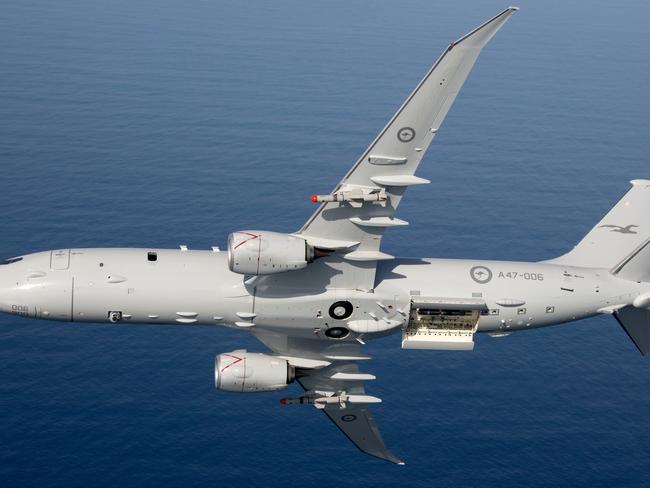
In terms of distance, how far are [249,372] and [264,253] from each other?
333 inches

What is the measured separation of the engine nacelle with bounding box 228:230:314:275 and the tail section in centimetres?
1907

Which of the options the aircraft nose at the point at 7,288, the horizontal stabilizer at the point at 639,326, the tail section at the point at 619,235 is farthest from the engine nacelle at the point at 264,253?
the horizontal stabilizer at the point at 639,326

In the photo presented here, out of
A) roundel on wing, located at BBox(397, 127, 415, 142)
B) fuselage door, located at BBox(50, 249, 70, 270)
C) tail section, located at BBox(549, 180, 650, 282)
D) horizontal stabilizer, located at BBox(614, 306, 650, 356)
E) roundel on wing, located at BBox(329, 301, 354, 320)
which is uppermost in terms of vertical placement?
roundel on wing, located at BBox(397, 127, 415, 142)

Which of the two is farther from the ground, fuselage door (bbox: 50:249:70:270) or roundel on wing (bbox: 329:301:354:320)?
fuselage door (bbox: 50:249:70:270)

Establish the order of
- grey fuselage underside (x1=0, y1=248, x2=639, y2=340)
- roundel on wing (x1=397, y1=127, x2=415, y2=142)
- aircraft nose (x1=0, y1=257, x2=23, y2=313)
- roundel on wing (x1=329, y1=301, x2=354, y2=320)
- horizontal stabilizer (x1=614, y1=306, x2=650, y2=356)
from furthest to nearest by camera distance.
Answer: horizontal stabilizer (x1=614, y1=306, x2=650, y2=356) → roundel on wing (x1=329, y1=301, x2=354, y2=320) → grey fuselage underside (x1=0, y1=248, x2=639, y2=340) → aircraft nose (x1=0, y1=257, x2=23, y2=313) → roundel on wing (x1=397, y1=127, x2=415, y2=142)

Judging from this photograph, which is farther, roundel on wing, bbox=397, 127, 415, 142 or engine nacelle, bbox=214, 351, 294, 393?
engine nacelle, bbox=214, 351, 294, 393

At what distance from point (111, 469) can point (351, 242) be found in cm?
5975

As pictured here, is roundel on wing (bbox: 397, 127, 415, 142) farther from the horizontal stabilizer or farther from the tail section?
the horizontal stabilizer

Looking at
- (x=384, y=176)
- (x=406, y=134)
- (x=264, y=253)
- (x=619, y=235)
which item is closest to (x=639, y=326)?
(x=619, y=235)

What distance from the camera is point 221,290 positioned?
53938 mm

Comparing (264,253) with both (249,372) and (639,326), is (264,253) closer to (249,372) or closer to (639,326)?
(249,372)

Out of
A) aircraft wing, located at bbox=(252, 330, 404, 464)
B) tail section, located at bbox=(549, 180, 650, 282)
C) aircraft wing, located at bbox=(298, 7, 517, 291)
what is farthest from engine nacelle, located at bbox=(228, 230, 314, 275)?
tail section, located at bbox=(549, 180, 650, 282)

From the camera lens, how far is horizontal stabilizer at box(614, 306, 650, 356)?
59062mm

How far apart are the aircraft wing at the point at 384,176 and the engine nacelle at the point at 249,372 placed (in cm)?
648
